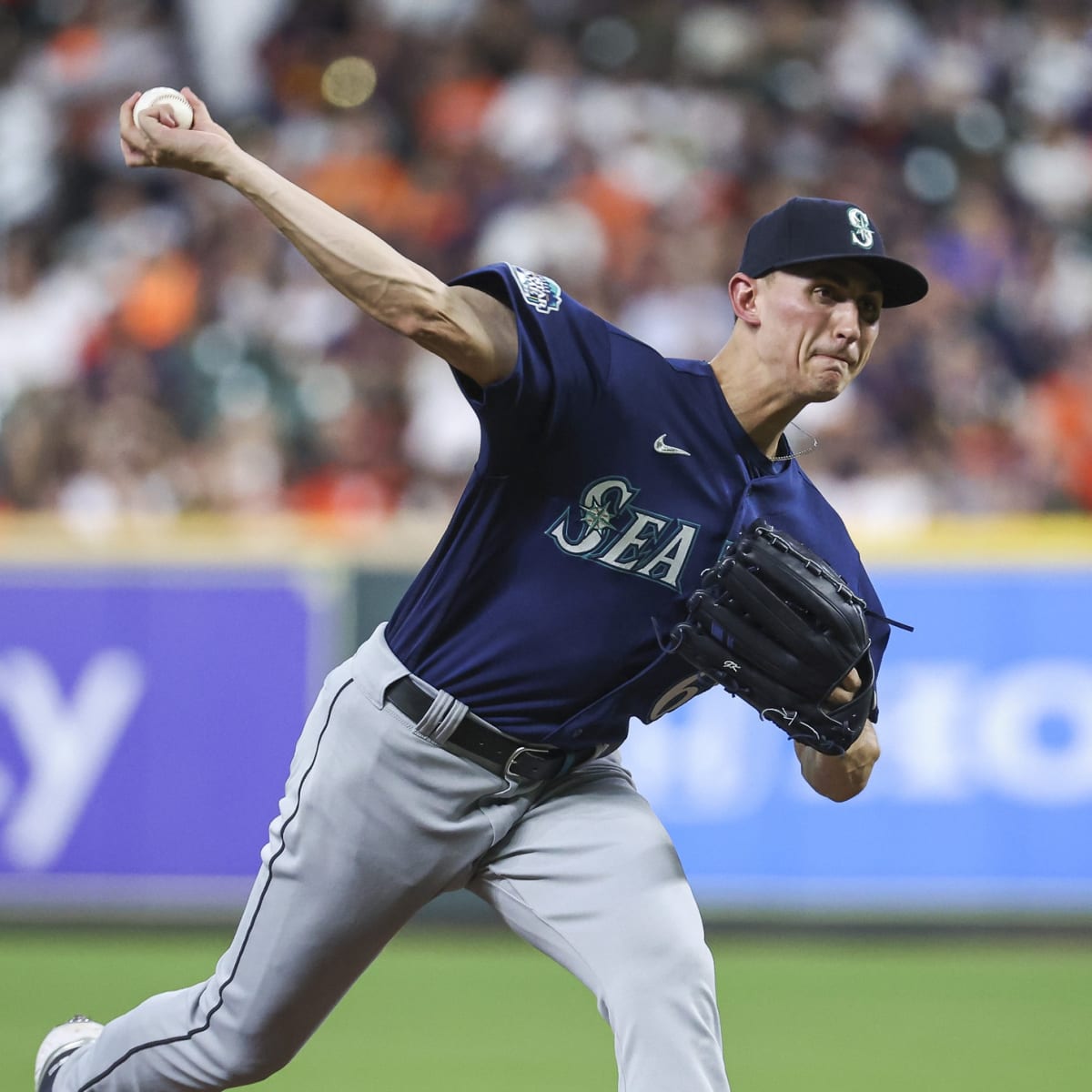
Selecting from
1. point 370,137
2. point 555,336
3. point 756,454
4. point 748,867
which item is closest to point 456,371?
point 555,336

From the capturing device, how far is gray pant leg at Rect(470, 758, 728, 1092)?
11.2 feet

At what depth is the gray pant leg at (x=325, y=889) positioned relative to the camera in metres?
3.64

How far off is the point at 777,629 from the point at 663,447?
0.43 m

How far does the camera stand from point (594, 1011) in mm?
6637

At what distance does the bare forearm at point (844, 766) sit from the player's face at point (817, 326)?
0.79 m

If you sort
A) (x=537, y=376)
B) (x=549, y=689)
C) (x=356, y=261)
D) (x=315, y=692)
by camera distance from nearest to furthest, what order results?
(x=356, y=261) → (x=537, y=376) → (x=549, y=689) → (x=315, y=692)

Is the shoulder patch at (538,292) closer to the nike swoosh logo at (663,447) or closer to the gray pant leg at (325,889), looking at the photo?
the nike swoosh logo at (663,447)

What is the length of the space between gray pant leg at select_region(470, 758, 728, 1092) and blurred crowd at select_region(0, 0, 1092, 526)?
503 centimetres

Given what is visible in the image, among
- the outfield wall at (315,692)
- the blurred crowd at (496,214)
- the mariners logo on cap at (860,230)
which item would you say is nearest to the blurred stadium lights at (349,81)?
the blurred crowd at (496,214)

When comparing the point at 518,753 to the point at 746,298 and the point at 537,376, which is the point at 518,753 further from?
the point at 746,298

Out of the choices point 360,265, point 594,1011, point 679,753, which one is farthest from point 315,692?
point 360,265

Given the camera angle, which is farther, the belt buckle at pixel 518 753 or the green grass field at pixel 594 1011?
the green grass field at pixel 594 1011

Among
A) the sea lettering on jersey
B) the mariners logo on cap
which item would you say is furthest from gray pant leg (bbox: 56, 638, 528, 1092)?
the mariners logo on cap

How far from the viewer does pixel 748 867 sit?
7871mm
